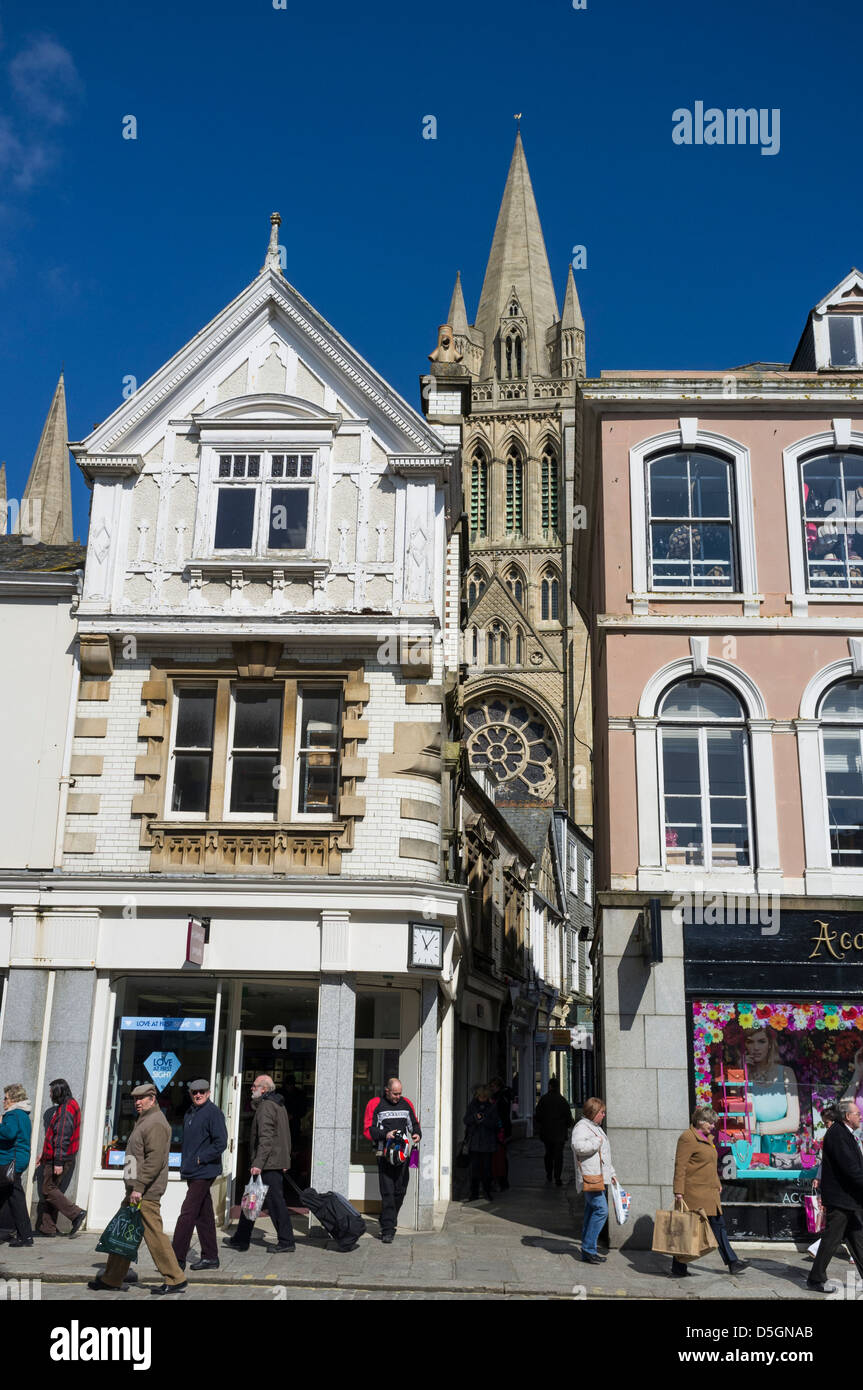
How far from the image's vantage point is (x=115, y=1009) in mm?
15734

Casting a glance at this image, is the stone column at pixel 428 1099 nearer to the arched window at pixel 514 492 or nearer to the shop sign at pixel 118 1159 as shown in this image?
the shop sign at pixel 118 1159

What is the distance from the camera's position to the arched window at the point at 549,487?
75.9 metres

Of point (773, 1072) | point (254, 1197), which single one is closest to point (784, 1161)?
point (773, 1072)

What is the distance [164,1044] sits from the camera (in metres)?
15.6

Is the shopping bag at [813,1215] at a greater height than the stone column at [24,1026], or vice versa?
the stone column at [24,1026]

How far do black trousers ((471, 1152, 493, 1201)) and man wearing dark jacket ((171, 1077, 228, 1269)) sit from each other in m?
7.71

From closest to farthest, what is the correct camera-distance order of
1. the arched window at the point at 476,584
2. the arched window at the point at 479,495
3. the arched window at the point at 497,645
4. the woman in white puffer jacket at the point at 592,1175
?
the woman in white puffer jacket at the point at 592,1175, the arched window at the point at 497,645, the arched window at the point at 476,584, the arched window at the point at 479,495

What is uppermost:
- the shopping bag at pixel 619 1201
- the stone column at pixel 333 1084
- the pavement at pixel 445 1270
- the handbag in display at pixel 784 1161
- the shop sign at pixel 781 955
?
the shop sign at pixel 781 955

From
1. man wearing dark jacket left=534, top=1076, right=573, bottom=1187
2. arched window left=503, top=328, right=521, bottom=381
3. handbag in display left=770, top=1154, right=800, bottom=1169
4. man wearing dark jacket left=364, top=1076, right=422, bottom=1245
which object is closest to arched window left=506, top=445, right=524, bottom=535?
arched window left=503, top=328, right=521, bottom=381

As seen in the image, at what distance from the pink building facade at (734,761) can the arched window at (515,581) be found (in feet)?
181

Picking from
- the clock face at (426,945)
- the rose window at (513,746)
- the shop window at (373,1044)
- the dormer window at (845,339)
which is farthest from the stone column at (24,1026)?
the rose window at (513,746)

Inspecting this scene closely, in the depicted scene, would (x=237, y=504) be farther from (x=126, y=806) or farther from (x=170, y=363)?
(x=126, y=806)

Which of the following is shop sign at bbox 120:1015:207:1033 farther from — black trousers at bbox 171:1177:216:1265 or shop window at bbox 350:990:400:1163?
black trousers at bbox 171:1177:216:1265
